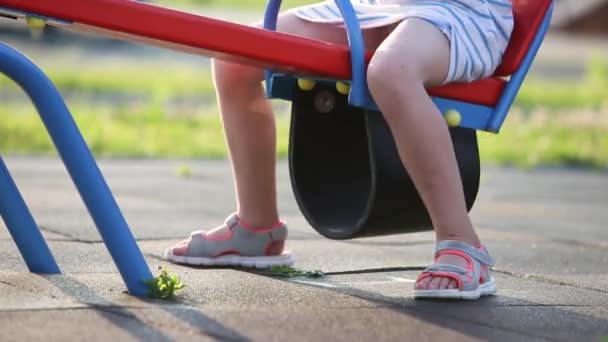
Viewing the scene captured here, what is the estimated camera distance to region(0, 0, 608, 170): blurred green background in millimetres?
7398

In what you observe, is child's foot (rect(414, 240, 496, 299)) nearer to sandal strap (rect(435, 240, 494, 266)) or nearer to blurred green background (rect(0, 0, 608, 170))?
sandal strap (rect(435, 240, 494, 266))

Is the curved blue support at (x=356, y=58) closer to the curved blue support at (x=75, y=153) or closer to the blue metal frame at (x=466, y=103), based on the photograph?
the blue metal frame at (x=466, y=103)

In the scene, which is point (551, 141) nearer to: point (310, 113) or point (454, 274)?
point (310, 113)

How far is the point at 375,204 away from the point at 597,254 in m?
1.28

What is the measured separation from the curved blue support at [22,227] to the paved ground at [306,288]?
4 centimetres

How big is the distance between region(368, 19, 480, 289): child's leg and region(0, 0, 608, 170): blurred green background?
418cm

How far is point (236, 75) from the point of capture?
10.3ft

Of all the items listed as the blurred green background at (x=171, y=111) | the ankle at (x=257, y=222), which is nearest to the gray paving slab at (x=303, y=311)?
the ankle at (x=257, y=222)

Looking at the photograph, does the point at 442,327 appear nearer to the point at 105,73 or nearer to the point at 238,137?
the point at 238,137

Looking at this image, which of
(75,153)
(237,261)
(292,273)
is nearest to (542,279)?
(292,273)

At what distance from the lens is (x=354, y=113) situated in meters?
3.18

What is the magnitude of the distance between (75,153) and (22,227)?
34cm

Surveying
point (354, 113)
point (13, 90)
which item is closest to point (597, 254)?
point (354, 113)

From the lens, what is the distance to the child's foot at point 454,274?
2.79 m
